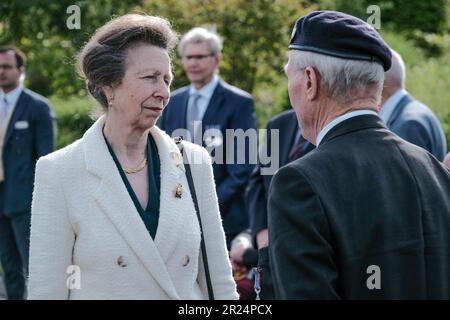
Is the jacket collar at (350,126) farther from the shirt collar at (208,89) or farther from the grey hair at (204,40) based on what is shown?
the grey hair at (204,40)

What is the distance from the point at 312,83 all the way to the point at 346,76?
0.35 ft

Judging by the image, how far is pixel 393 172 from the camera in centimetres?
270

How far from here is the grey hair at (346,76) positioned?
273cm

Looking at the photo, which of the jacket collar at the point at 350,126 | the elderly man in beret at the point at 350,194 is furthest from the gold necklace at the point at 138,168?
the jacket collar at the point at 350,126

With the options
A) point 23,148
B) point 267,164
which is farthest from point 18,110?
point 267,164

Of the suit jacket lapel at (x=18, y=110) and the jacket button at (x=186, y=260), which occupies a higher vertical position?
the suit jacket lapel at (x=18, y=110)

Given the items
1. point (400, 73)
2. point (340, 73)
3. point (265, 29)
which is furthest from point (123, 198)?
point (265, 29)

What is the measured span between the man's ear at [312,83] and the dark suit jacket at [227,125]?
3.96m

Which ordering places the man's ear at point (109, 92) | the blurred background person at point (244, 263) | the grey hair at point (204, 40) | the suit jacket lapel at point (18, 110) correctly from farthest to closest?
the suit jacket lapel at point (18, 110), the grey hair at point (204, 40), the blurred background person at point (244, 263), the man's ear at point (109, 92)

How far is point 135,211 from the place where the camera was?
3.55 metres

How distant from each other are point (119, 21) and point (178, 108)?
11.2ft

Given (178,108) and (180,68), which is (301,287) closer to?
(178,108)
